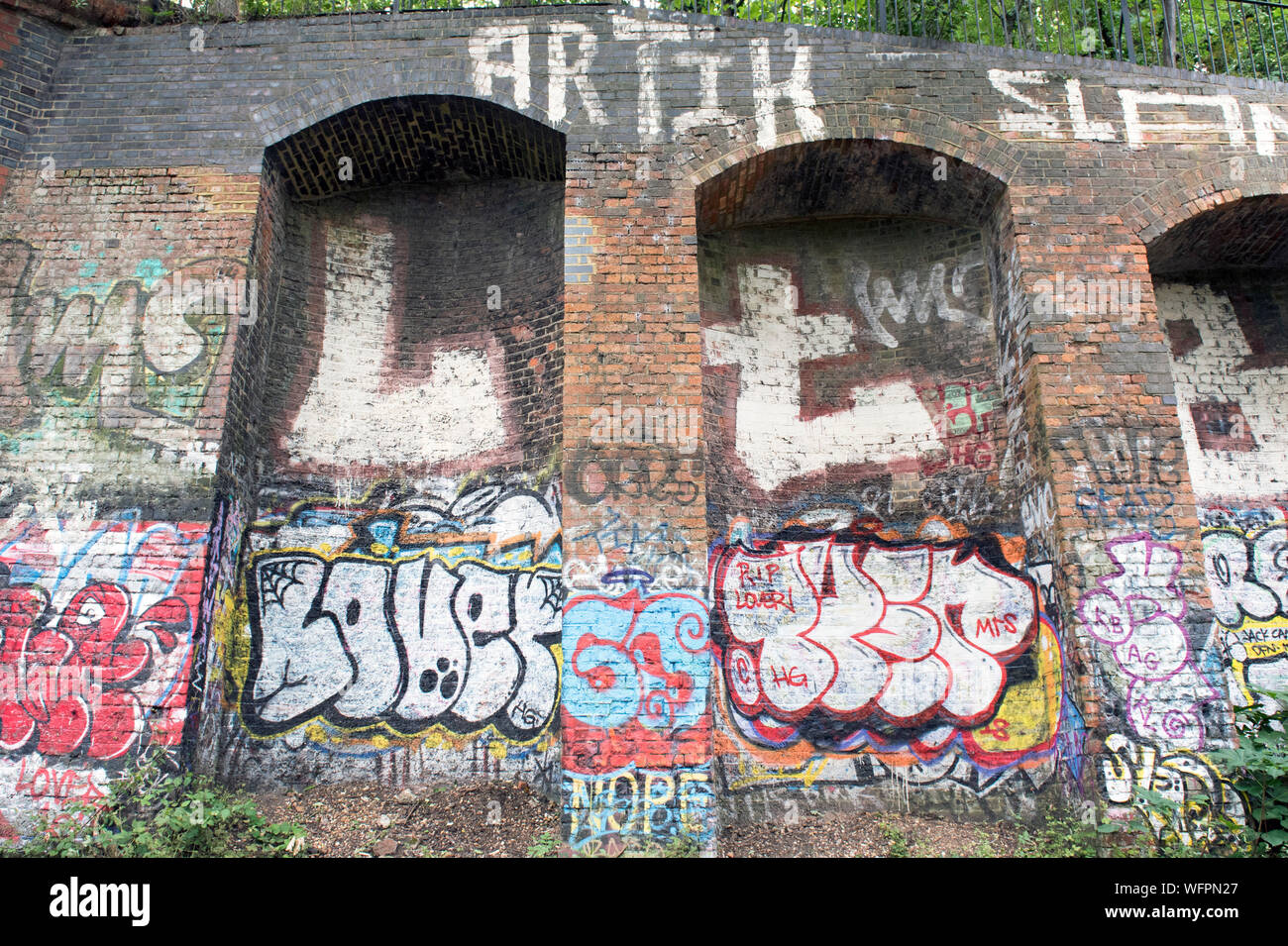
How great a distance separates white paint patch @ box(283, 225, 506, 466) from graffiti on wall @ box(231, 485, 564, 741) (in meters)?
0.45

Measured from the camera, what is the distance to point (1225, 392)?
7.58m

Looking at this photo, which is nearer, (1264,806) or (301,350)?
(1264,806)

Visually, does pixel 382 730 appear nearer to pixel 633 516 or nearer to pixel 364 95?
pixel 633 516

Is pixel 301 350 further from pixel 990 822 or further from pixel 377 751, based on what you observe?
pixel 990 822

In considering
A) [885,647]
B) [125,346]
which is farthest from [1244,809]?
[125,346]

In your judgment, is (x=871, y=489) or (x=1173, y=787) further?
(x=871, y=489)

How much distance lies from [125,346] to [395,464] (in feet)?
6.72

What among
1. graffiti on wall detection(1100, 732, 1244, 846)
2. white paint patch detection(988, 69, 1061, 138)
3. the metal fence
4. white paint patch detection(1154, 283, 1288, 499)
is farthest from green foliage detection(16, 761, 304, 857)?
white paint patch detection(1154, 283, 1288, 499)

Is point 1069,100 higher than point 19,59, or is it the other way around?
point 19,59

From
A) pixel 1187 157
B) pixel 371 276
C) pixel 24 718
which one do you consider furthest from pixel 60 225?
pixel 1187 157

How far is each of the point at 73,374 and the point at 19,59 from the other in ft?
9.14

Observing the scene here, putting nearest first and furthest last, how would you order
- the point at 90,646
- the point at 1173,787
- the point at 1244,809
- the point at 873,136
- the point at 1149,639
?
the point at 1244,809
the point at 1173,787
the point at 90,646
the point at 1149,639
the point at 873,136

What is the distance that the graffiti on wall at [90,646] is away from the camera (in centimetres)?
538

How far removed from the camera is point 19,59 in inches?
268
